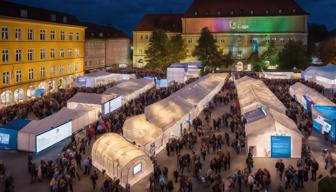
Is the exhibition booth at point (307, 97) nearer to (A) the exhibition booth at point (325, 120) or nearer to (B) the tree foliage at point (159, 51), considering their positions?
(A) the exhibition booth at point (325, 120)

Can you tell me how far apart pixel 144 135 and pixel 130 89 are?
1628cm

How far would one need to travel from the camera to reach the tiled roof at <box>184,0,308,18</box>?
231ft

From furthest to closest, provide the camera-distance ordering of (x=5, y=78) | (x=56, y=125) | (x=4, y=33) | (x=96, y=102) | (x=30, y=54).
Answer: (x=30, y=54), (x=5, y=78), (x=4, y=33), (x=96, y=102), (x=56, y=125)

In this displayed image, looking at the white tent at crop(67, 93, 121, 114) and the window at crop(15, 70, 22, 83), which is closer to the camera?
the white tent at crop(67, 93, 121, 114)

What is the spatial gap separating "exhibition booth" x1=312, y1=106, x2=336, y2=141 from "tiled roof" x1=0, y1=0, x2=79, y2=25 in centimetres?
2900

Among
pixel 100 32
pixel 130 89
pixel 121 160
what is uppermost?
pixel 100 32

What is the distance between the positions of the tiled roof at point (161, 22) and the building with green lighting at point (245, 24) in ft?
14.3

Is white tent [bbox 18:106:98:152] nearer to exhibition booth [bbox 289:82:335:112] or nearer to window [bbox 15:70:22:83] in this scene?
window [bbox 15:70:22:83]

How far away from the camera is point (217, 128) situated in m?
25.3

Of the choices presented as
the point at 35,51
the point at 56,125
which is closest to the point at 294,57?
the point at 35,51

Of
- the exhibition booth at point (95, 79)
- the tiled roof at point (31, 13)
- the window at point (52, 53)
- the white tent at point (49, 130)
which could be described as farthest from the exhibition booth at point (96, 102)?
the window at point (52, 53)

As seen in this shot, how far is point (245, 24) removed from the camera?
71.4m

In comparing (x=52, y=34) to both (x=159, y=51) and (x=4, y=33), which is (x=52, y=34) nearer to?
(x=4, y=33)

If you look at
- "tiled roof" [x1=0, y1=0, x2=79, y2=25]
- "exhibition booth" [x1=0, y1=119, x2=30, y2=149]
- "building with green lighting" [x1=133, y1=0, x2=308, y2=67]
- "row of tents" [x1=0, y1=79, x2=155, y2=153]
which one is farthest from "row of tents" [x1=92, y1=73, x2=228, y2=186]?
"building with green lighting" [x1=133, y1=0, x2=308, y2=67]
